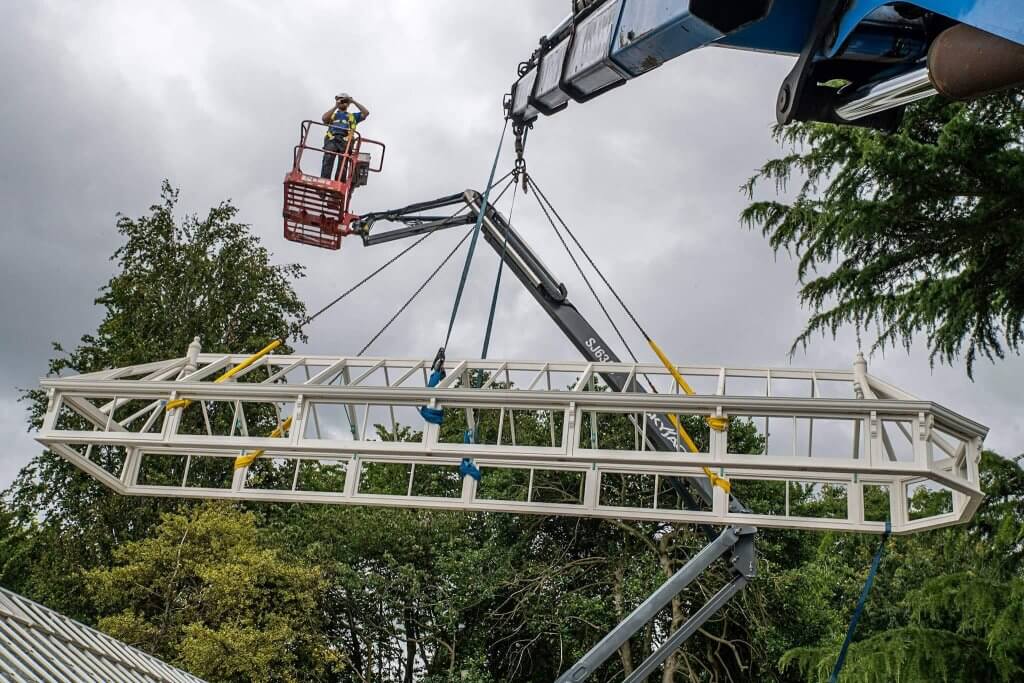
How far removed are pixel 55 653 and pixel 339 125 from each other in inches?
296

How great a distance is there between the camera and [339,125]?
13688mm

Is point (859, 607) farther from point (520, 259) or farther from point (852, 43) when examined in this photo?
point (852, 43)

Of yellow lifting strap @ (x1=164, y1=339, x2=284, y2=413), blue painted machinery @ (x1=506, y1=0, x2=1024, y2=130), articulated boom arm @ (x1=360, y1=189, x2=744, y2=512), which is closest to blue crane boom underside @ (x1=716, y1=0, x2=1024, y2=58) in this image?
blue painted machinery @ (x1=506, y1=0, x2=1024, y2=130)

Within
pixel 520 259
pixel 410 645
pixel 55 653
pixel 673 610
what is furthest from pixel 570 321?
pixel 410 645

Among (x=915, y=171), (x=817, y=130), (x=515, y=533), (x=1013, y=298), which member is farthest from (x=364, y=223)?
(x=515, y=533)

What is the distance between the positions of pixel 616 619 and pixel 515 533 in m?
3.05

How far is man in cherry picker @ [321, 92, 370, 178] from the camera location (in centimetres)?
1346

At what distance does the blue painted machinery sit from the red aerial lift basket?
25.5 feet

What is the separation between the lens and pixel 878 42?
12.9ft

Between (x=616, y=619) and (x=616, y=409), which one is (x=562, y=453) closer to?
(x=616, y=409)

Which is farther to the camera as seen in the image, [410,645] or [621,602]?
[410,645]

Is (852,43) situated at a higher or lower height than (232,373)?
lower

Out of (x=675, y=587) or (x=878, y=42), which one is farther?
(x=675, y=587)

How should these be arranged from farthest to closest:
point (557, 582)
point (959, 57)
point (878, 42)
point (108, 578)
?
point (557, 582) → point (108, 578) → point (878, 42) → point (959, 57)
